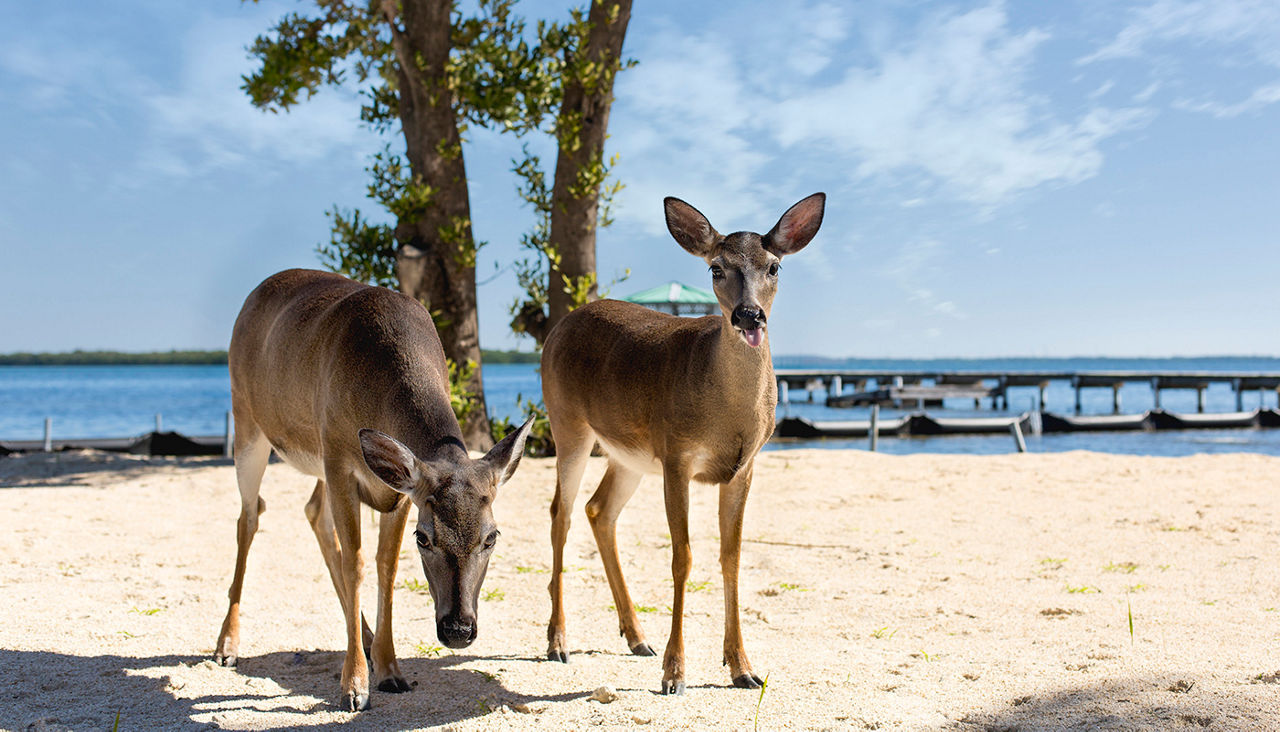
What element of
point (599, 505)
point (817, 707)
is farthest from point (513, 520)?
point (817, 707)

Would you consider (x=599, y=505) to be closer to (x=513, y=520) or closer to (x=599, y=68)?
(x=513, y=520)

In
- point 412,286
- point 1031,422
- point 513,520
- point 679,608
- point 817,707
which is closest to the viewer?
point 817,707

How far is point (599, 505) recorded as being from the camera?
16.5 feet

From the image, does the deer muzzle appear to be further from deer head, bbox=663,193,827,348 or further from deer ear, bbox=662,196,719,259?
deer ear, bbox=662,196,719,259

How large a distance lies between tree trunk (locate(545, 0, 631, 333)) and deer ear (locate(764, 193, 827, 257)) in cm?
807

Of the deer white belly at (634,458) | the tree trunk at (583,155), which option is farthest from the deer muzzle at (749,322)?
the tree trunk at (583,155)

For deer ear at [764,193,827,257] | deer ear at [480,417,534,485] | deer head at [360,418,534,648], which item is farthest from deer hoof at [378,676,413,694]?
deer ear at [764,193,827,257]

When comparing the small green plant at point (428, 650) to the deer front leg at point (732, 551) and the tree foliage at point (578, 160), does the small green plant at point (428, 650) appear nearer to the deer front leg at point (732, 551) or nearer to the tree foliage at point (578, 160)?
the deer front leg at point (732, 551)

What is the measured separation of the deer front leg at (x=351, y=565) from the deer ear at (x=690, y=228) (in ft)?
6.29

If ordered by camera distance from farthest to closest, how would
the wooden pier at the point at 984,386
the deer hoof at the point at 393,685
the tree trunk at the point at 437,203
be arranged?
the wooden pier at the point at 984,386, the tree trunk at the point at 437,203, the deer hoof at the point at 393,685

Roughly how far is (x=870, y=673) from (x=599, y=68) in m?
9.74

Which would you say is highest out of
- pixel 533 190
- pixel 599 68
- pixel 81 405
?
pixel 599 68

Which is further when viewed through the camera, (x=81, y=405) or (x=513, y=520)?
(x=81, y=405)

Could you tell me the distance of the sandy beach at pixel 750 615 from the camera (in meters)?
3.74
